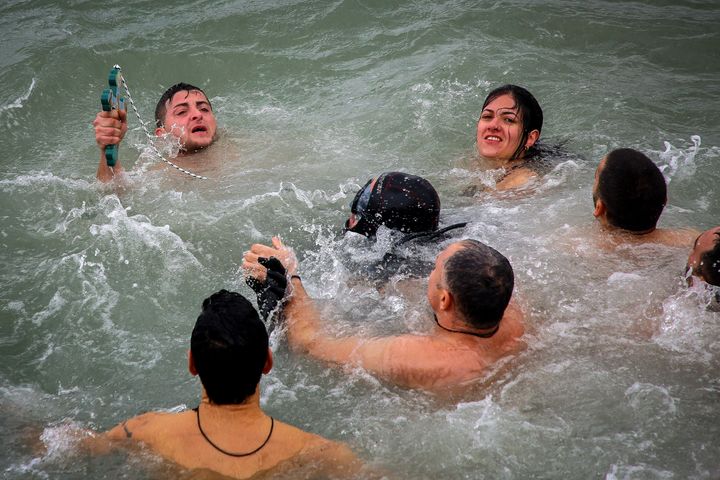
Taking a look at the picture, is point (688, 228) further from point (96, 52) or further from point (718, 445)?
point (96, 52)

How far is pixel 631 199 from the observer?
4.63m

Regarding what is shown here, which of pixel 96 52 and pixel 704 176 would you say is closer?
pixel 704 176

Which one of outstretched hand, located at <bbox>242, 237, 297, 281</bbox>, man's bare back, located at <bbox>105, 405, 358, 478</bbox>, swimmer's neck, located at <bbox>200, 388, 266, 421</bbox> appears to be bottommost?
man's bare back, located at <bbox>105, 405, 358, 478</bbox>

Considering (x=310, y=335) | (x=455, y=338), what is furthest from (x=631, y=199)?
(x=310, y=335)

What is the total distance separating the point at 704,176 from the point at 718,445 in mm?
3323

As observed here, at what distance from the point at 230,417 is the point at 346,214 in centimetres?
313

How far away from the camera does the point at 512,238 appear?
529cm

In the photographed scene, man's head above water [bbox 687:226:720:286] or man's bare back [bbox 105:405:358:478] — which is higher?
man's head above water [bbox 687:226:720:286]

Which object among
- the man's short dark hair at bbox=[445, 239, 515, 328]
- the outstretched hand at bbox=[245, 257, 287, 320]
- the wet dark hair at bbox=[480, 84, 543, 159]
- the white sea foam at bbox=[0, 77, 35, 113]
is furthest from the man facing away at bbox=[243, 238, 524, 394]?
the white sea foam at bbox=[0, 77, 35, 113]

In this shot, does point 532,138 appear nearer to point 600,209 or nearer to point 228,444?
point 600,209

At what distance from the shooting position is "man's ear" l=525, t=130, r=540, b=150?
644 centimetres

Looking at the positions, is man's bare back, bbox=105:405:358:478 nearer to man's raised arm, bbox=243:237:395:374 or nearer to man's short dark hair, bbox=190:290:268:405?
man's short dark hair, bbox=190:290:268:405

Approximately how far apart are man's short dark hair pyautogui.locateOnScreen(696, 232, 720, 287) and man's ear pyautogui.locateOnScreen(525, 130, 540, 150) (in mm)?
2564

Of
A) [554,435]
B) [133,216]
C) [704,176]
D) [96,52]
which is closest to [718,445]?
[554,435]
